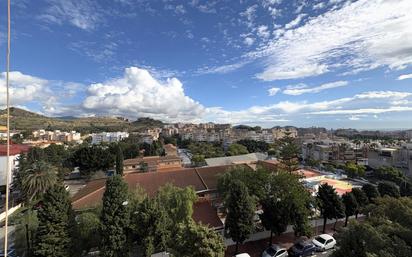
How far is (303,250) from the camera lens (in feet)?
60.1

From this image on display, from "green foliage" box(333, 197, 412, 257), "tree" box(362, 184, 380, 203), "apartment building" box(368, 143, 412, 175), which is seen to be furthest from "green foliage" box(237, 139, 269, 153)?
"green foliage" box(333, 197, 412, 257)

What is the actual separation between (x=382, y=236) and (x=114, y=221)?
13574 mm

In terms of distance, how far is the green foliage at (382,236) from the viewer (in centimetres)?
993

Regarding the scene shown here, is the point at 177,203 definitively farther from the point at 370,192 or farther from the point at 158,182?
the point at 370,192

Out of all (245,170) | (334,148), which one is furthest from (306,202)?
(334,148)

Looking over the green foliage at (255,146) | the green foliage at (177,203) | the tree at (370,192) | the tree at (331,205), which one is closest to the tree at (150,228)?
the green foliage at (177,203)

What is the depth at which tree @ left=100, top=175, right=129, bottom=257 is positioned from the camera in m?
15.8

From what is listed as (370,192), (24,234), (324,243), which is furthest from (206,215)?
(370,192)

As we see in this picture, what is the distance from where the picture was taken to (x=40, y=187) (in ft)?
99.8

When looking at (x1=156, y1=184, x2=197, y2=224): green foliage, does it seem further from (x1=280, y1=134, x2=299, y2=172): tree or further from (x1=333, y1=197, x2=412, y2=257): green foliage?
(x1=280, y1=134, x2=299, y2=172): tree

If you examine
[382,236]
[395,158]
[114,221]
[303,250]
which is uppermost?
[382,236]

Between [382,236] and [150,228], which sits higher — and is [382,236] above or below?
above

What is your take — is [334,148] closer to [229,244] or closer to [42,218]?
[229,244]

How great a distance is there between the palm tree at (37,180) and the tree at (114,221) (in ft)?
57.8
